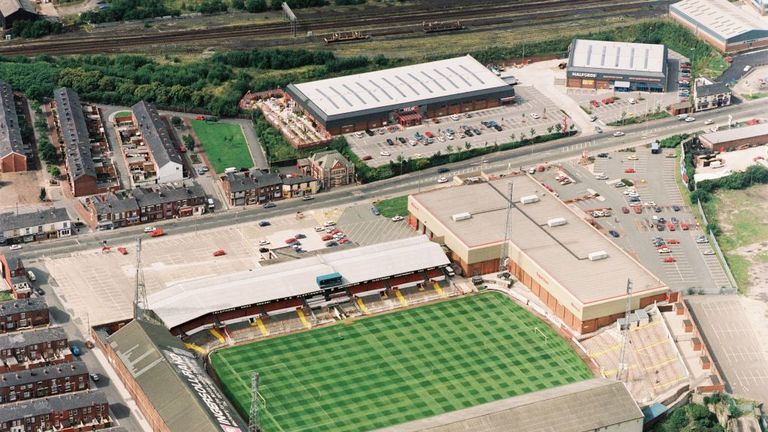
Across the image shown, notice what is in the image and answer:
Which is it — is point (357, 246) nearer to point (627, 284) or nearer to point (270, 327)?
point (270, 327)

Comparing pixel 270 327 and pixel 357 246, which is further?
pixel 357 246

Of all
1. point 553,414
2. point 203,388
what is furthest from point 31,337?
point 553,414

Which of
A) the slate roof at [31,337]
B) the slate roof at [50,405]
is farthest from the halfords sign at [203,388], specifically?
the slate roof at [31,337]

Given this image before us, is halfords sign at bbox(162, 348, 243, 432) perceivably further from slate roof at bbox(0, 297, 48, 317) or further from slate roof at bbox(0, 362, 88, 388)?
slate roof at bbox(0, 297, 48, 317)

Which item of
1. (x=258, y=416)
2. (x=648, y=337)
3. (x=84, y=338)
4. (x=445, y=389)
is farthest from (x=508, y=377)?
(x=84, y=338)

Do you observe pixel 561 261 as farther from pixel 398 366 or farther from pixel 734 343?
pixel 398 366

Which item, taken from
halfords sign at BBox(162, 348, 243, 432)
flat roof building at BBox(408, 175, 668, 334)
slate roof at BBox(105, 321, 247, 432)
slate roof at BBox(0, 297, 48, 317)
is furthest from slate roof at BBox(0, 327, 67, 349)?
flat roof building at BBox(408, 175, 668, 334)

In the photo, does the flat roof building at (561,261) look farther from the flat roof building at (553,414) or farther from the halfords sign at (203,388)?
the halfords sign at (203,388)
